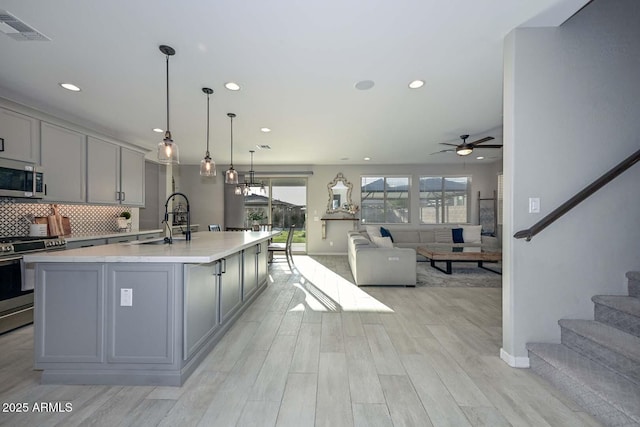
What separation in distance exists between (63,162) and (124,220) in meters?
1.52

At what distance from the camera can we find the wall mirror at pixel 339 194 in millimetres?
8016

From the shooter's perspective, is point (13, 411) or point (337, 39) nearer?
point (13, 411)

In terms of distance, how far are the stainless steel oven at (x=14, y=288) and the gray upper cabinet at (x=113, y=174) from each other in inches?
55.8

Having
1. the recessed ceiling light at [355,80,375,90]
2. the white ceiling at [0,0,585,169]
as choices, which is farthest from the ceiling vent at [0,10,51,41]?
the recessed ceiling light at [355,80,375,90]

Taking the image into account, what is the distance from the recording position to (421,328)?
2.82 m

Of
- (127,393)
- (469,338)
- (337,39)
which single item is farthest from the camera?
(469,338)

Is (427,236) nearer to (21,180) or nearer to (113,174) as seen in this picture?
(113,174)

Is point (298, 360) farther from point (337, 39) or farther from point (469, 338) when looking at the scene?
point (337, 39)

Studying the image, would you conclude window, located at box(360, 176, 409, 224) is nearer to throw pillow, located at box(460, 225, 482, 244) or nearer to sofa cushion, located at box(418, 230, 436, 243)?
sofa cushion, located at box(418, 230, 436, 243)

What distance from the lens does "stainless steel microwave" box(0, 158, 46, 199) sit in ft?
9.69

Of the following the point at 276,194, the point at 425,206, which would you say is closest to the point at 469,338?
the point at 425,206

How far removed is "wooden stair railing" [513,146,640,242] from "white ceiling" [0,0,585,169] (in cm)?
117

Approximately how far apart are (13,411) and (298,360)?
1759 mm

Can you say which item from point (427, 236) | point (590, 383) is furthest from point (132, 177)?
point (427, 236)
